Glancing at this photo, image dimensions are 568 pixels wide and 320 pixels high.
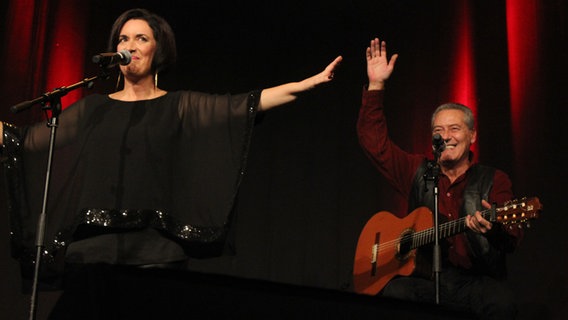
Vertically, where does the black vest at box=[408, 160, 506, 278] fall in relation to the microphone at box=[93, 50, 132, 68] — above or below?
below

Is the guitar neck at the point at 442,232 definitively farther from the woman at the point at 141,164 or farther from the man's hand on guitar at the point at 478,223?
the woman at the point at 141,164

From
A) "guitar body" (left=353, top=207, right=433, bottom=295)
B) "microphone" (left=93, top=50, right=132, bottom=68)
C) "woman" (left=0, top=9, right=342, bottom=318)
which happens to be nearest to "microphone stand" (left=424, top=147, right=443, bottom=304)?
"guitar body" (left=353, top=207, right=433, bottom=295)

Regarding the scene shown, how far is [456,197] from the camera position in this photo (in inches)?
155

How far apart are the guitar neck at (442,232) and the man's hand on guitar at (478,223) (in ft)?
0.18

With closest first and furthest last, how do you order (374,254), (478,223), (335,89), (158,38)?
(158,38), (478,223), (374,254), (335,89)

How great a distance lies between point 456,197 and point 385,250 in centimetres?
49

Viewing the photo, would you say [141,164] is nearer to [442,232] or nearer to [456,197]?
[442,232]

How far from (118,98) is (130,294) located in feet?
5.17

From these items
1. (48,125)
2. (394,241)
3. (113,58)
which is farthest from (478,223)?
(48,125)

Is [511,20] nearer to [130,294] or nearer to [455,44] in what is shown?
[455,44]

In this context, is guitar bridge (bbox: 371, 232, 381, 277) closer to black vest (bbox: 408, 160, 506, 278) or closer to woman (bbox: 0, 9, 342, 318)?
black vest (bbox: 408, 160, 506, 278)

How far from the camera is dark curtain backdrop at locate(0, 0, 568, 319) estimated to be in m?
4.54

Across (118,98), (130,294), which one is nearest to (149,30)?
(118,98)

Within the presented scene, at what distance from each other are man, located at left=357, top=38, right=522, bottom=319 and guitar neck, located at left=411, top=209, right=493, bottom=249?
0.17ft
